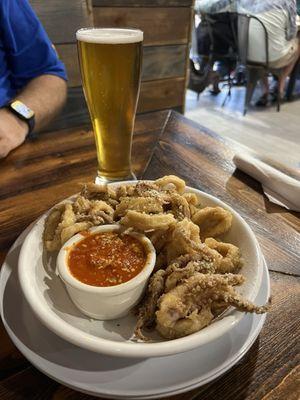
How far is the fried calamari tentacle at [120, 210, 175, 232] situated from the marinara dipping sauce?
0.12 ft

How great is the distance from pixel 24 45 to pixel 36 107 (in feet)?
1.44

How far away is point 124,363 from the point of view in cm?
70

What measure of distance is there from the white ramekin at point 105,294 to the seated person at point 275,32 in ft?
18.4

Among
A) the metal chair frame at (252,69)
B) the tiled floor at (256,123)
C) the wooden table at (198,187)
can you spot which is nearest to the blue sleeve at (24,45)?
the wooden table at (198,187)

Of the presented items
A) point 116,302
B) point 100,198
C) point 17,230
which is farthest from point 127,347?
point 17,230

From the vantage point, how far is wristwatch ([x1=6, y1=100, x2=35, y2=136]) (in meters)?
1.75

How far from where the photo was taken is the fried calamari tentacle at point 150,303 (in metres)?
0.75

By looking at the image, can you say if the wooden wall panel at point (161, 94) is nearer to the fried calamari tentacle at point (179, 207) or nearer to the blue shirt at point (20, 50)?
the blue shirt at point (20, 50)

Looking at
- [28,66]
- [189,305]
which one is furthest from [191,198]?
[28,66]

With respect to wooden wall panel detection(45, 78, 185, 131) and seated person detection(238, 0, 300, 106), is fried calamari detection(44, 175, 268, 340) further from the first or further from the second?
seated person detection(238, 0, 300, 106)

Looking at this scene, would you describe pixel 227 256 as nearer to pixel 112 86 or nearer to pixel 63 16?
pixel 112 86

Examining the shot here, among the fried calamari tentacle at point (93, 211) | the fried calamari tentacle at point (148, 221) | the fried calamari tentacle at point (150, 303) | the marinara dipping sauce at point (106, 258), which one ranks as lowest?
the fried calamari tentacle at point (150, 303)

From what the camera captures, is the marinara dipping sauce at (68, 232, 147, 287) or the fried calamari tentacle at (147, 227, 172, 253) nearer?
the marinara dipping sauce at (68, 232, 147, 287)

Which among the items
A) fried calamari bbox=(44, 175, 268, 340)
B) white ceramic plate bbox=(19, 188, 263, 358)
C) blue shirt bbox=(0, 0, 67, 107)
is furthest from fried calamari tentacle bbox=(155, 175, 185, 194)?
blue shirt bbox=(0, 0, 67, 107)
